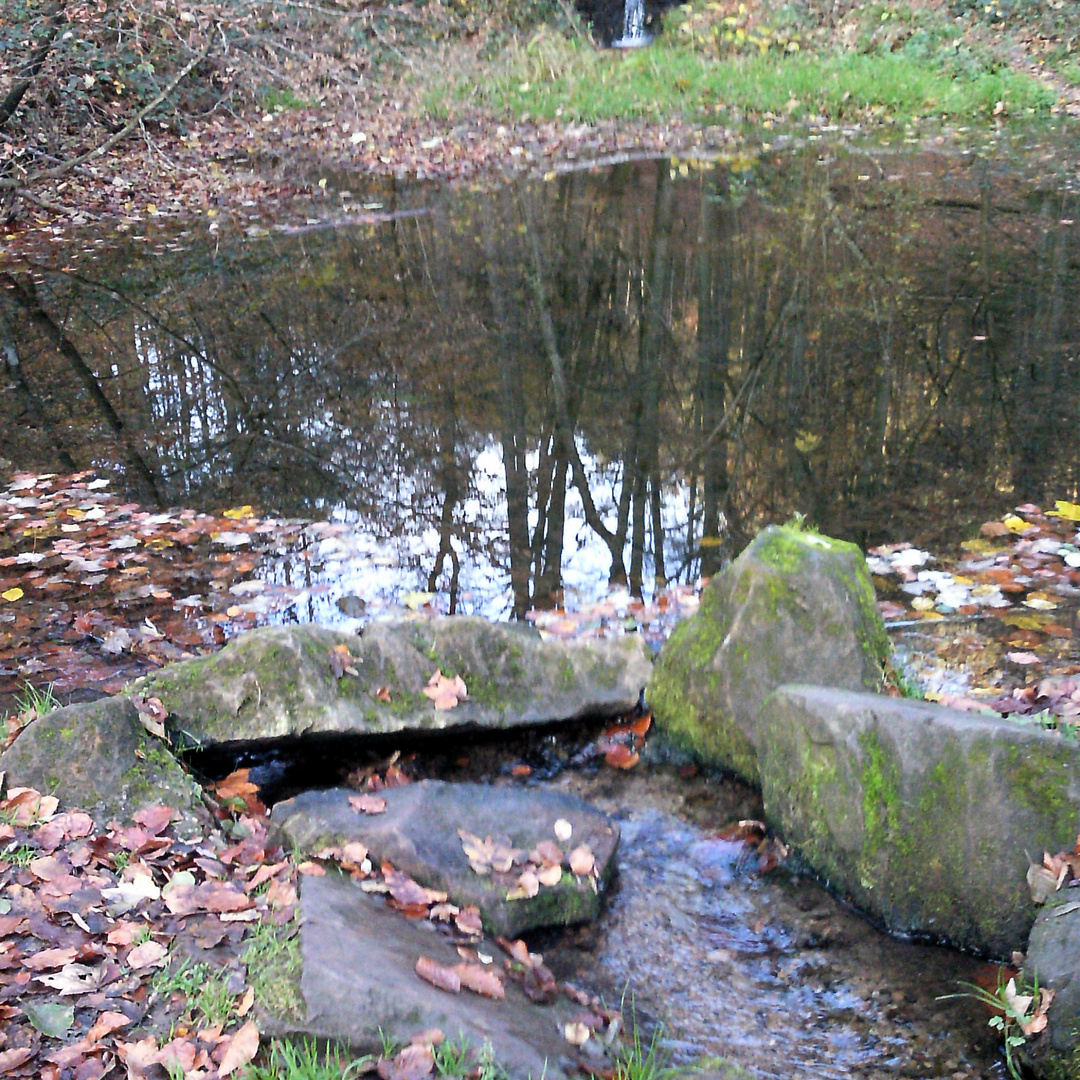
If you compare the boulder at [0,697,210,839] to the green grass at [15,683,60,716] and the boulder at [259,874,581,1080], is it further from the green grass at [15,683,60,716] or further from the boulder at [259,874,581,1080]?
the boulder at [259,874,581,1080]

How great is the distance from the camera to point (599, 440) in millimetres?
7383

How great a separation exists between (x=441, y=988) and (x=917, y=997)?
147 cm

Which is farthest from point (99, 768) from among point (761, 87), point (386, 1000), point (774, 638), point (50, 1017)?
point (761, 87)

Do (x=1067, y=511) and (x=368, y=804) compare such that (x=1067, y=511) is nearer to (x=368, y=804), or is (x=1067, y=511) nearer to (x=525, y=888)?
(x=525, y=888)

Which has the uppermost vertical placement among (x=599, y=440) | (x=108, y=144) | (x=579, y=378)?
(x=108, y=144)

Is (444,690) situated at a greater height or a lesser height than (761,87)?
lesser

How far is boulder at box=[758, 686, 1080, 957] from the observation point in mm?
3211

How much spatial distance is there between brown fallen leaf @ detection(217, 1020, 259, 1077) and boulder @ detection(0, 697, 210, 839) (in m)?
1.04

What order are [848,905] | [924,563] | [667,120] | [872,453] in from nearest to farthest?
[848,905]
[924,563]
[872,453]
[667,120]

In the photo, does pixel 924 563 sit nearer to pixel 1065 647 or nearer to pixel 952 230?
pixel 1065 647

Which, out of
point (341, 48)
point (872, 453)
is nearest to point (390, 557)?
point (872, 453)

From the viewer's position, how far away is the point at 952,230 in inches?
461

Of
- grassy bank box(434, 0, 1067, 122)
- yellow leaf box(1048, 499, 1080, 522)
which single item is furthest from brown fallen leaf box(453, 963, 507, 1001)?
grassy bank box(434, 0, 1067, 122)

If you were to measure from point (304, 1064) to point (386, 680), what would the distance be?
1925 mm
